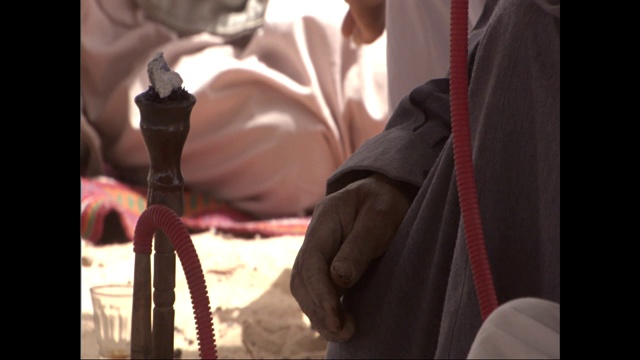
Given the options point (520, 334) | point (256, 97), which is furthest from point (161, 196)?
point (256, 97)

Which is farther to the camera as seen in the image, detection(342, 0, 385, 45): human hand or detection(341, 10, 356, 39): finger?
detection(341, 10, 356, 39): finger

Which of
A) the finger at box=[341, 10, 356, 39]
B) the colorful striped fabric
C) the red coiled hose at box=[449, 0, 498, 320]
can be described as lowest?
the colorful striped fabric

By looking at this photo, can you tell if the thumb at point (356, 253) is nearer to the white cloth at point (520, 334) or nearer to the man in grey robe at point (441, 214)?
the man in grey robe at point (441, 214)

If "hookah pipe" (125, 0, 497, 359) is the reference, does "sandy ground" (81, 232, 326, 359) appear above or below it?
below

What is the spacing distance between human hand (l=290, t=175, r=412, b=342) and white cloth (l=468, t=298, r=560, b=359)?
41 centimetres

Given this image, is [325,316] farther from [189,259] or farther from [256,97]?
[256,97]

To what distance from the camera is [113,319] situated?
185cm

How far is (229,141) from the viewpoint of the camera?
3113 millimetres

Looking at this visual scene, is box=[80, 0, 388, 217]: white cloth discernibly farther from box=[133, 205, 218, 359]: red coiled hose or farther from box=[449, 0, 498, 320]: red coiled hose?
box=[449, 0, 498, 320]: red coiled hose

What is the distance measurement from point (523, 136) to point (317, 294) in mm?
240

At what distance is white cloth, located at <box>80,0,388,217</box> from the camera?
308 cm

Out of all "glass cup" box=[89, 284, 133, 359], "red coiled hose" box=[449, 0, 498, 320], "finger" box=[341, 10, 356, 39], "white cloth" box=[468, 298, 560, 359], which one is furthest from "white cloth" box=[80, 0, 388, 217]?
"white cloth" box=[468, 298, 560, 359]

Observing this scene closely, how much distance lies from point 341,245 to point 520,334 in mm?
471
